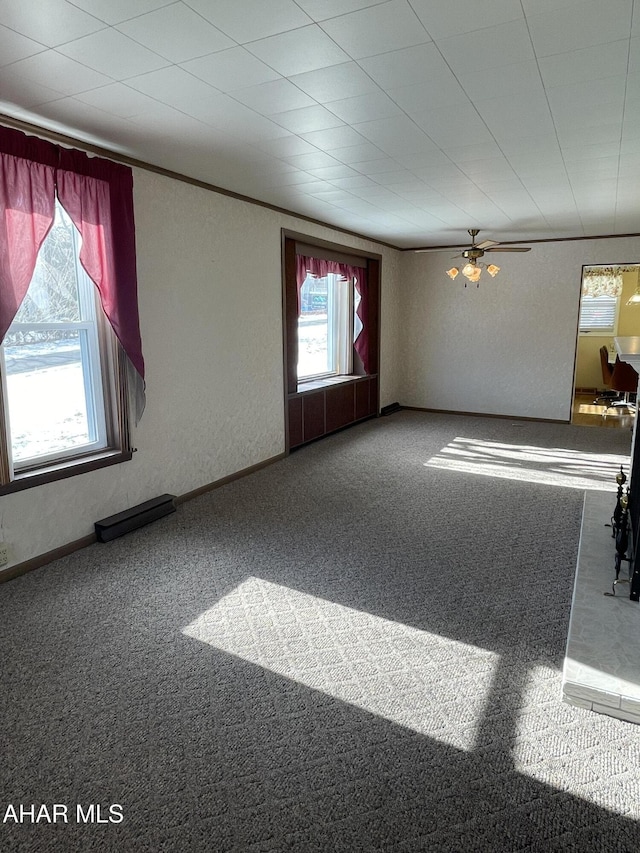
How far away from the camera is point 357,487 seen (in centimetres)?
487

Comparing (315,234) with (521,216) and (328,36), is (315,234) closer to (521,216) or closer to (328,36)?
(521,216)

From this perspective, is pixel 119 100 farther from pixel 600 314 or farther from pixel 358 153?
pixel 600 314

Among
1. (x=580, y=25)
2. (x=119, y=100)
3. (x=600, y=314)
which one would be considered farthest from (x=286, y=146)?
(x=600, y=314)

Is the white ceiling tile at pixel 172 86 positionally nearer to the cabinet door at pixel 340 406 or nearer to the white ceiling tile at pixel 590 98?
the white ceiling tile at pixel 590 98

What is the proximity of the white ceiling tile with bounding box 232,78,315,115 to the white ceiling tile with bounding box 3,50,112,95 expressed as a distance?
0.64m

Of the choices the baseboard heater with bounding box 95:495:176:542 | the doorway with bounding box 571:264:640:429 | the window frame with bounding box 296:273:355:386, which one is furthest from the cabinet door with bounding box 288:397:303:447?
the doorway with bounding box 571:264:640:429

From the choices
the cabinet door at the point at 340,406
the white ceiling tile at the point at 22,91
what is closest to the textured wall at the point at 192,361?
the white ceiling tile at the point at 22,91

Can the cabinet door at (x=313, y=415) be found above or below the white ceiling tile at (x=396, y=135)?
below

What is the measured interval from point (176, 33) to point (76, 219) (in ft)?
5.05

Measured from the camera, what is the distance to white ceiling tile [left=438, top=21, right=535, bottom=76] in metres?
2.07

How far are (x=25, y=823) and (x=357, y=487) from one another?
138 inches

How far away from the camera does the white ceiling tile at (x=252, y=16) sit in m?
1.88

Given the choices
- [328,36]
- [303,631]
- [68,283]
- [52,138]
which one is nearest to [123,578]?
[303,631]

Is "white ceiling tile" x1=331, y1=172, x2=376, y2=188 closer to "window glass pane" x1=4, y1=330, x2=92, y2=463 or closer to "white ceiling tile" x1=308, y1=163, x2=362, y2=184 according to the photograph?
"white ceiling tile" x1=308, y1=163, x2=362, y2=184
